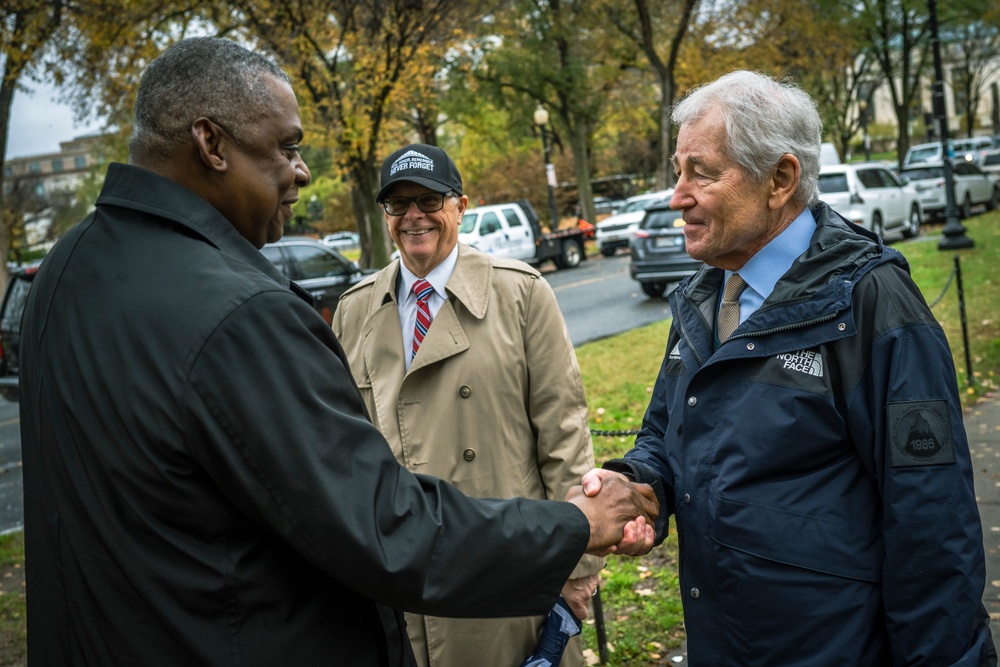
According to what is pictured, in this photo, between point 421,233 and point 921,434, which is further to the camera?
point 421,233

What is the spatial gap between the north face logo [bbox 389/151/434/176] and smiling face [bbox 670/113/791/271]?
1.24 m

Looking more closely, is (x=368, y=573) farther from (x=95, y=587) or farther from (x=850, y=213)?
(x=850, y=213)

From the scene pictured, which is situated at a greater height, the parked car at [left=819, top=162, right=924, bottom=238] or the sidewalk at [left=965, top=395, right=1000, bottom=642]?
the parked car at [left=819, top=162, right=924, bottom=238]

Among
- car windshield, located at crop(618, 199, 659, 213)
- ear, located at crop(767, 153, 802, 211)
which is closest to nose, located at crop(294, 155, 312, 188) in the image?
ear, located at crop(767, 153, 802, 211)

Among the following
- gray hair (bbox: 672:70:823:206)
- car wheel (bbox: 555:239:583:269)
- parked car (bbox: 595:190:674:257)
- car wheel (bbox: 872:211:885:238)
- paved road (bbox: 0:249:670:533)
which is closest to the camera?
gray hair (bbox: 672:70:823:206)

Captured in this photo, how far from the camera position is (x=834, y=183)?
66.4 feet

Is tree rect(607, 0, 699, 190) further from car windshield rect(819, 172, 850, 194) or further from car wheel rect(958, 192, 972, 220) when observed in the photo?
car wheel rect(958, 192, 972, 220)

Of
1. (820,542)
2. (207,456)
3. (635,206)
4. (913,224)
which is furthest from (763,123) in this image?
(635,206)

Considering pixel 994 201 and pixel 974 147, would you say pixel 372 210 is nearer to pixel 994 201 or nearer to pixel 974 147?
pixel 994 201

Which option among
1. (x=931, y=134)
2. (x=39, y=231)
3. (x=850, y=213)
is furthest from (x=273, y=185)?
(x=39, y=231)

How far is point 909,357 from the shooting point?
211 cm

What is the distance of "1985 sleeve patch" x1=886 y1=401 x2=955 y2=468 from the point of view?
2.10 m

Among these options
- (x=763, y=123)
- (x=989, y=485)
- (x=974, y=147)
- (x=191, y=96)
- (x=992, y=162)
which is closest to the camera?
(x=191, y=96)

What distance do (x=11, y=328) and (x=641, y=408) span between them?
843cm
